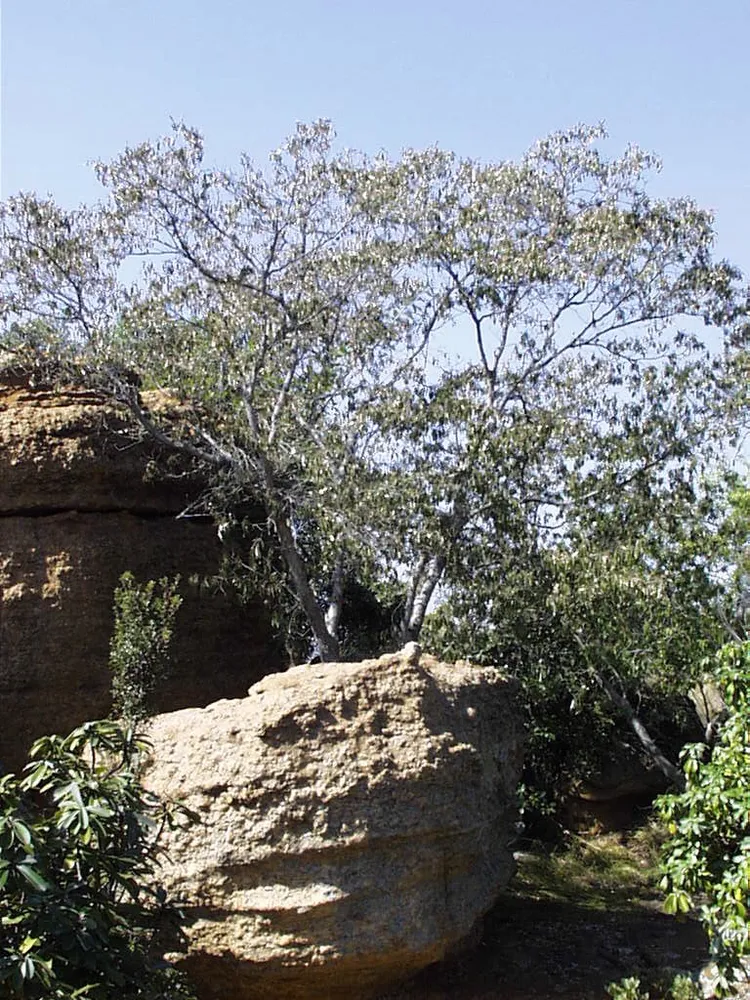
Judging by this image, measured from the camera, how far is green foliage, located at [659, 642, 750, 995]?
7.98 metres

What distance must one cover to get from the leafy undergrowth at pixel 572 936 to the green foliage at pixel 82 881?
253cm

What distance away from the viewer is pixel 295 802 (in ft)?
29.6

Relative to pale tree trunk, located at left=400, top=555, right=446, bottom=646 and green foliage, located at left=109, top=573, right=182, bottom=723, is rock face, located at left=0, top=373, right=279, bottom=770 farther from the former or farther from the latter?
pale tree trunk, located at left=400, top=555, right=446, bottom=646

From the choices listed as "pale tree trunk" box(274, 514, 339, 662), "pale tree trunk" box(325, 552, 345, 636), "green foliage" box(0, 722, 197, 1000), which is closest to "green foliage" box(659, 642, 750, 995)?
"green foliage" box(0, 722, 197, 1000)

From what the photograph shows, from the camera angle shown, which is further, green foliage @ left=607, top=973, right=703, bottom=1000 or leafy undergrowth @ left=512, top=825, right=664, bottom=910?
leafy undergrowth @ left=512, top=825, right=664, bottom=910

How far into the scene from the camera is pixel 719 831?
822 cm

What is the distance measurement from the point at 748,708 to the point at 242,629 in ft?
24.6

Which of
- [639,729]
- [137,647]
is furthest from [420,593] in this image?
[137,647]

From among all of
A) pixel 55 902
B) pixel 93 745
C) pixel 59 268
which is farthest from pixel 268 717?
pixel 59 268

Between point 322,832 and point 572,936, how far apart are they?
420 cm

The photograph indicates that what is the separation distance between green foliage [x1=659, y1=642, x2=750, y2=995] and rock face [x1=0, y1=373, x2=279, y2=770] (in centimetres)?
668

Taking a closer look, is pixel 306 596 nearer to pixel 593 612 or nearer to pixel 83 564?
pixel 83 564

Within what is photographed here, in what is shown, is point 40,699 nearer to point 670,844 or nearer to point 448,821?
point 448,821

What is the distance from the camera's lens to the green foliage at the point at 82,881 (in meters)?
7.37
